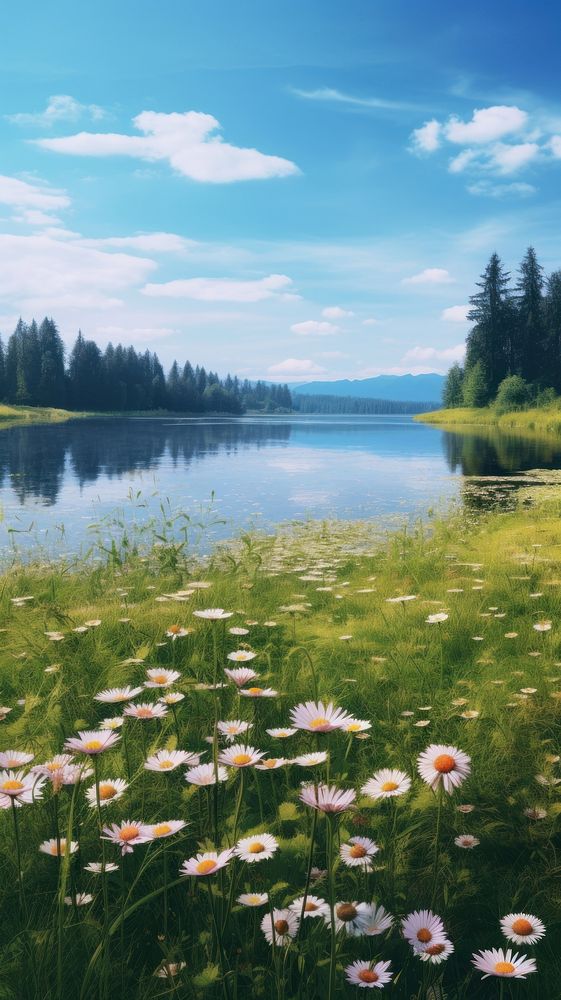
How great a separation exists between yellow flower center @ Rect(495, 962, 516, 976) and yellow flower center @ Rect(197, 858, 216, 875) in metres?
0.60

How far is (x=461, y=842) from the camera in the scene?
2.44m

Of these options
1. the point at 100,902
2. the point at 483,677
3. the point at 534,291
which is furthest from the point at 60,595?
the point at 534,291

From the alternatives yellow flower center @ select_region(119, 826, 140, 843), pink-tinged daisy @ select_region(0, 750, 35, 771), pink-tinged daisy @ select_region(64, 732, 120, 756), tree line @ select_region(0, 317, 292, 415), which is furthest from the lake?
tree line @ select_region(0, 317, 292, 415)

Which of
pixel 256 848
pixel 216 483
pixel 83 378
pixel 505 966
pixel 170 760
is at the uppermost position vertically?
pixel 83 378

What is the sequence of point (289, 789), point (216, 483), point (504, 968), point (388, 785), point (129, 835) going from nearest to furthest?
1. point (504, 968)
2. point (129, 835)
3. point (388, 785)
4. point (289, 789)
5. point (216, 483)

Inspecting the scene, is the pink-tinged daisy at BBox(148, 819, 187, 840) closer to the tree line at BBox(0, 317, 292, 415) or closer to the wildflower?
the wildflower

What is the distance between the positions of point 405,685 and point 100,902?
2386mm

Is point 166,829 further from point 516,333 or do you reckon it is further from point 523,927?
point 516,333

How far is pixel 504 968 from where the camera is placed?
140cm

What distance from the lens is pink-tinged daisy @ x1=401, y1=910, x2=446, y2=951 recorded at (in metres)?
1.56

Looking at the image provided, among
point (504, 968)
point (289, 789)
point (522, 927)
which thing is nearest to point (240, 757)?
point (504, 968)

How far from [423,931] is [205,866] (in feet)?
1.89

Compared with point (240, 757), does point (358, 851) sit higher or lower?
lower

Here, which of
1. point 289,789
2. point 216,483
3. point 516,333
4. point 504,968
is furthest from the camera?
point 516,333
